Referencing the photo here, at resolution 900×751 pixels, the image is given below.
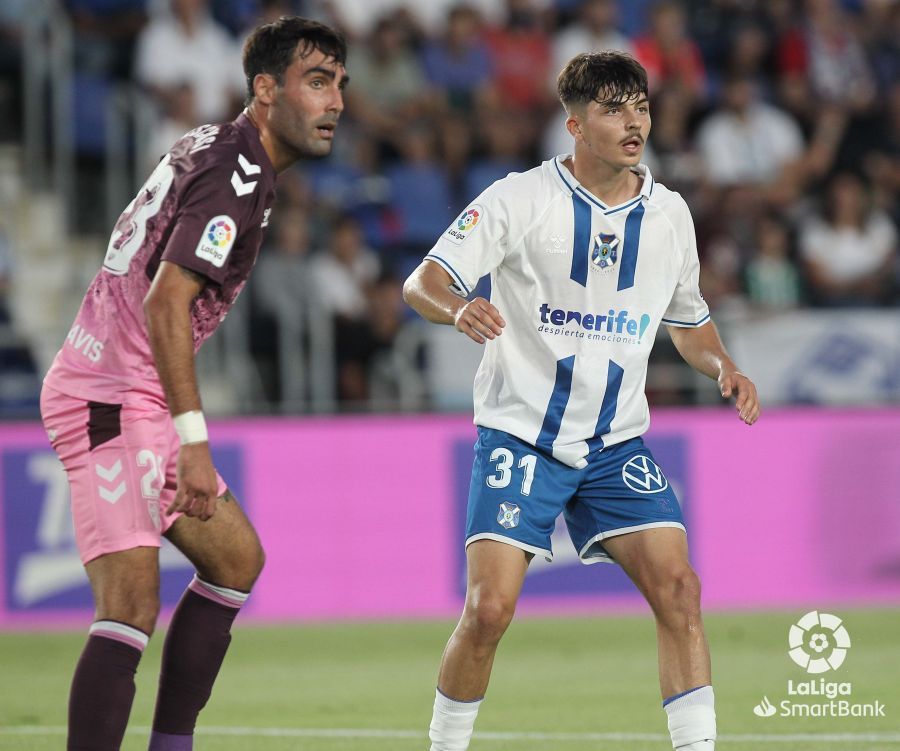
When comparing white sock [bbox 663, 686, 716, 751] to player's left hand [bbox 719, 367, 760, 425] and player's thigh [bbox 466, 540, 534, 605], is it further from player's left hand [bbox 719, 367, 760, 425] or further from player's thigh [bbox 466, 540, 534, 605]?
player's left hand [bbox 719, 367, 760, 425]

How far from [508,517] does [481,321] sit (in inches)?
27.5

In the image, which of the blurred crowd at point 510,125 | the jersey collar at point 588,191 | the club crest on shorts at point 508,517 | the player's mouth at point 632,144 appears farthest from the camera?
the blurred crowd at point 510,125

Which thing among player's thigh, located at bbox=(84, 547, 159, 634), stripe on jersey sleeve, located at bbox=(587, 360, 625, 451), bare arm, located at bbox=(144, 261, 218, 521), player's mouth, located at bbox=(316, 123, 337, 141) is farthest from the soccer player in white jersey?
player's thigh, located at bbox=(84, 547, 159, 634)

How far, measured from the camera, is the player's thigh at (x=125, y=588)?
4.33 metres

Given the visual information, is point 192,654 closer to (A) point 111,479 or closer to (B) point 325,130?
(A) point 111,479

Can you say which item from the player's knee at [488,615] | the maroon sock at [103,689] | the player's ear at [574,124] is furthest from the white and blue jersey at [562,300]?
the maroon sock at [103,689]

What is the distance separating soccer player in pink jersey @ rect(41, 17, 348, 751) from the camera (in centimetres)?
422

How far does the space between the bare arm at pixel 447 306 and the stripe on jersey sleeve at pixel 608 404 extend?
0.56 m

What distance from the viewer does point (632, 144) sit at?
4887mm

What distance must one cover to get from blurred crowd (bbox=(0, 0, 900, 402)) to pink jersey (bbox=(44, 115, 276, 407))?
6.58 m

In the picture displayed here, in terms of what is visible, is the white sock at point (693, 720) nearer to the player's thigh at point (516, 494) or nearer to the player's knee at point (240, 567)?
the player's thigh at point (516, 494)

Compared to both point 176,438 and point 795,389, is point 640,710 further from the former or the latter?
point 795,389

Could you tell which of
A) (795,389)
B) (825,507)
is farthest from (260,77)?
(795,389)

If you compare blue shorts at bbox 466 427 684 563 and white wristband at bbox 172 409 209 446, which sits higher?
white wristband at bbox 172 409 209 446
